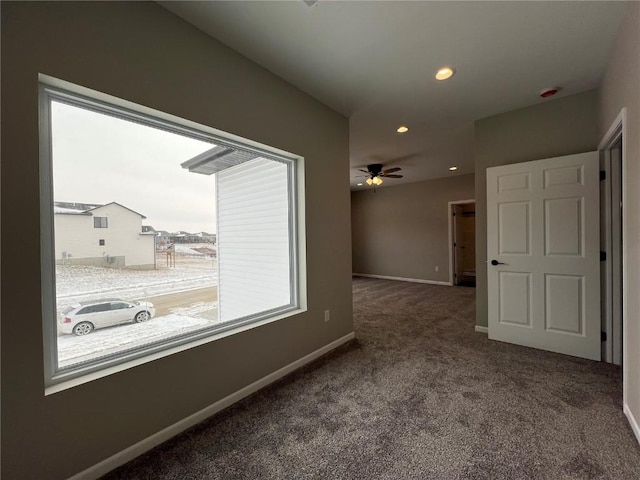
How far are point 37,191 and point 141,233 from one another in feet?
1.84

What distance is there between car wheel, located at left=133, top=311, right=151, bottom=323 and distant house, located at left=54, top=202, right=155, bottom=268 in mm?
305

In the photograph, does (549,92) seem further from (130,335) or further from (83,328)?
(83,328)

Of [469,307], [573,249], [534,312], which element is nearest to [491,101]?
[573,249]

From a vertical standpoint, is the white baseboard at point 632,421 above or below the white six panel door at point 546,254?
below

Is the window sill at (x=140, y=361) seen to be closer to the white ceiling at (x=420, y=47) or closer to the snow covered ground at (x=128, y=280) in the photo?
the snow covered ground at (x=128, y=280)

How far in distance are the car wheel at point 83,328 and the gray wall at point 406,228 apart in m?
6.93

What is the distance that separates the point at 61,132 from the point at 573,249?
13.6ft

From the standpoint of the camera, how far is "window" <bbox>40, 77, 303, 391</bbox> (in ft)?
4.83

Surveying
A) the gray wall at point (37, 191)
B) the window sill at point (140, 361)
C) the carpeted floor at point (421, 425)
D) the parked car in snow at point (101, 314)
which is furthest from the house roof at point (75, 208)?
the carpeted floor at point (421, 425)

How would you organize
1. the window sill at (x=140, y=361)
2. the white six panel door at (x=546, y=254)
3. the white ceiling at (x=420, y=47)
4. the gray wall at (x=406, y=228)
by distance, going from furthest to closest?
the gray wall at (x=406, y=228) < the white six panel door at (x=546, y=254) < the white ceiling at (x=420, y=47) < the window sill at (x=140, y=361)

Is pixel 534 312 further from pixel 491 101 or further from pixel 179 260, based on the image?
pixel 179 260

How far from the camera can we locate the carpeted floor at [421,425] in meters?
1.48

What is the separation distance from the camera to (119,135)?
1708mm

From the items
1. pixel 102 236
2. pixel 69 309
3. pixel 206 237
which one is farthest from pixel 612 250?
pixel 69 309
